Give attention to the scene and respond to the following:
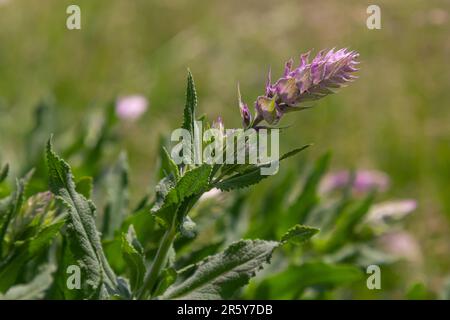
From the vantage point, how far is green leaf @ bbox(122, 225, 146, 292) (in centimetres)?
144

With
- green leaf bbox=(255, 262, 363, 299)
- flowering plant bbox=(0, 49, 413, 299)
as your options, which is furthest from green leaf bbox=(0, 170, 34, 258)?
green leaf bbox=(255, 262, 363, 299)

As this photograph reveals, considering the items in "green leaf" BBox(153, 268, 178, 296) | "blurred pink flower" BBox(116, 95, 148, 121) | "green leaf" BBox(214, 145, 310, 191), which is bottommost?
"green leaf" BBox(153, 268, 178, 296)

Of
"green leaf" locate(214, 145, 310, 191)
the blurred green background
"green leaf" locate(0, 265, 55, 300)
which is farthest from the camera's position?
the blurred green background

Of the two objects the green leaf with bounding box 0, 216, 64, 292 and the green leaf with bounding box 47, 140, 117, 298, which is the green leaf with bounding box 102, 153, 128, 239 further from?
the green leaf with bounding box 47, 140, 117, 298

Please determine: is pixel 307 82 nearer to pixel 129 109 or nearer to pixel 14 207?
pixel 14 207

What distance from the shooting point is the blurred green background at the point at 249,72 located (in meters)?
3.12

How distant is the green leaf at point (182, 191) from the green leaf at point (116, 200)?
582 mm

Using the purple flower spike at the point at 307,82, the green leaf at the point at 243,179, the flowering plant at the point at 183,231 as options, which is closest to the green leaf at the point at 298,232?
the flowering plant at the point at 183,231

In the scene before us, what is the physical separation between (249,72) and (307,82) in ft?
10.5

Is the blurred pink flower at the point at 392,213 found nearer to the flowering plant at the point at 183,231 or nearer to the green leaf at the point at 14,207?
the flowering plant at the point at 183,231

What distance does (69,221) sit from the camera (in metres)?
1.43

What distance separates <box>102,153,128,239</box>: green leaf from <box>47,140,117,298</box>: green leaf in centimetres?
51

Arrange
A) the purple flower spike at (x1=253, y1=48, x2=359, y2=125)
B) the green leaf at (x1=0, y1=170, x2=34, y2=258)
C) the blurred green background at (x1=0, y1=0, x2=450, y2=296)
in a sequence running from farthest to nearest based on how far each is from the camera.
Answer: the blurred green background at (x1=0, y1=0, x2=450, y2=296)
the green leaf at (x1=0, y1=170, x2=34, y2=258)
the purple flower spike at (x1=253, y1=48, x2=359, y2=125)
